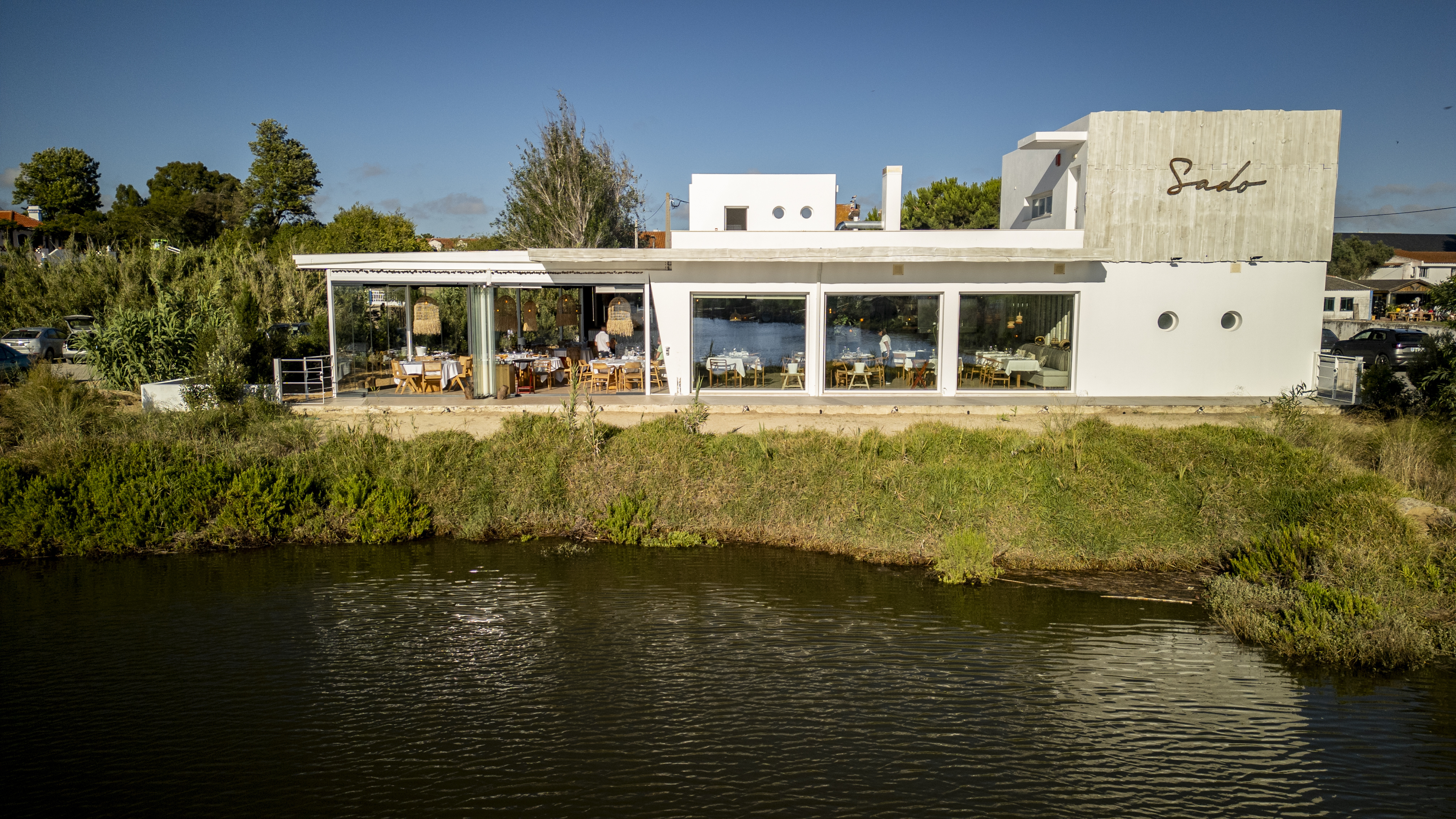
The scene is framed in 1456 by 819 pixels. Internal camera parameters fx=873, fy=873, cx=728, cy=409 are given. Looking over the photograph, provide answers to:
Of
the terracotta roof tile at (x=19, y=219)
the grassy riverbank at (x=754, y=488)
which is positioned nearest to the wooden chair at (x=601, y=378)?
the grassy riverbank at (x=754, y=488)

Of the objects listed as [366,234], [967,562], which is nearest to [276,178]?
[366,234]

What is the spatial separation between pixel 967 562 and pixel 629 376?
Result: 907cm

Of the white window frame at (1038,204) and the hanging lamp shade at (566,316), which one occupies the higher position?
the white window frame at (1038,204)

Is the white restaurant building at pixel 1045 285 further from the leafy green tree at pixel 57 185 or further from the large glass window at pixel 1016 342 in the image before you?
the leafy green tree at pixel 57 185

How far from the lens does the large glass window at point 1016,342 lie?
664 inches

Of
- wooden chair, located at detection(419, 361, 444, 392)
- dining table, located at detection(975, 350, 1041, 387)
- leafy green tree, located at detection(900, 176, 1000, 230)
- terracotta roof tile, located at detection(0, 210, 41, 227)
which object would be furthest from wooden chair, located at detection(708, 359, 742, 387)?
terracotta roof tile, located at detection(0, 210, 41, 227)

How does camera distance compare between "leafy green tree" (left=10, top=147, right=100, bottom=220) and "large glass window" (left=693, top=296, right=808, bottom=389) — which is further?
"leafy green tree" (left=10, top=147, right=100, bottom=220)

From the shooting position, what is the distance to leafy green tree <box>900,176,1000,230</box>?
47.7 m

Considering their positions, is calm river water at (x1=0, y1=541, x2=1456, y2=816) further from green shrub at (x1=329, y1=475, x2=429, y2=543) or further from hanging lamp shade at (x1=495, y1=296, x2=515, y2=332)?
hanging lamp shade at (x1=495, y1=296, x2=515, y2=332)

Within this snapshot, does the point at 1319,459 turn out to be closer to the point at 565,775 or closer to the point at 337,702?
the point at 565,775

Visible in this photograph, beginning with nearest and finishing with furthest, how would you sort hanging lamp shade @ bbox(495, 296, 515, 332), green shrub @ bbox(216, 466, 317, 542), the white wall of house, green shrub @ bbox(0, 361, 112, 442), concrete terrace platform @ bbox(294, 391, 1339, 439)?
green shrub @ bbox(216, 466, 317, 542) < green shrub @ bbox(0, 361, 112, 442) < concrete terrace platform @ bbox(294, 391, 1339, 439) < hanging lamp shade @ bbox(495, 296, 515, 332) < the white wall of house

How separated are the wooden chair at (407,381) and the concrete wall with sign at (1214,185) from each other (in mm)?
13326

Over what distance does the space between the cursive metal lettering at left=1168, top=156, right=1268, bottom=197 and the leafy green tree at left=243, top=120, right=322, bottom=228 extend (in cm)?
4577

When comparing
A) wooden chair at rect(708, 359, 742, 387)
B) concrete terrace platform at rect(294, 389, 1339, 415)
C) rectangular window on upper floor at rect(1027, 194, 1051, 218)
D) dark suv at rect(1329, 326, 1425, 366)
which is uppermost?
rectangular window on upper floor at rect(1027, 194, 1051, 218)
